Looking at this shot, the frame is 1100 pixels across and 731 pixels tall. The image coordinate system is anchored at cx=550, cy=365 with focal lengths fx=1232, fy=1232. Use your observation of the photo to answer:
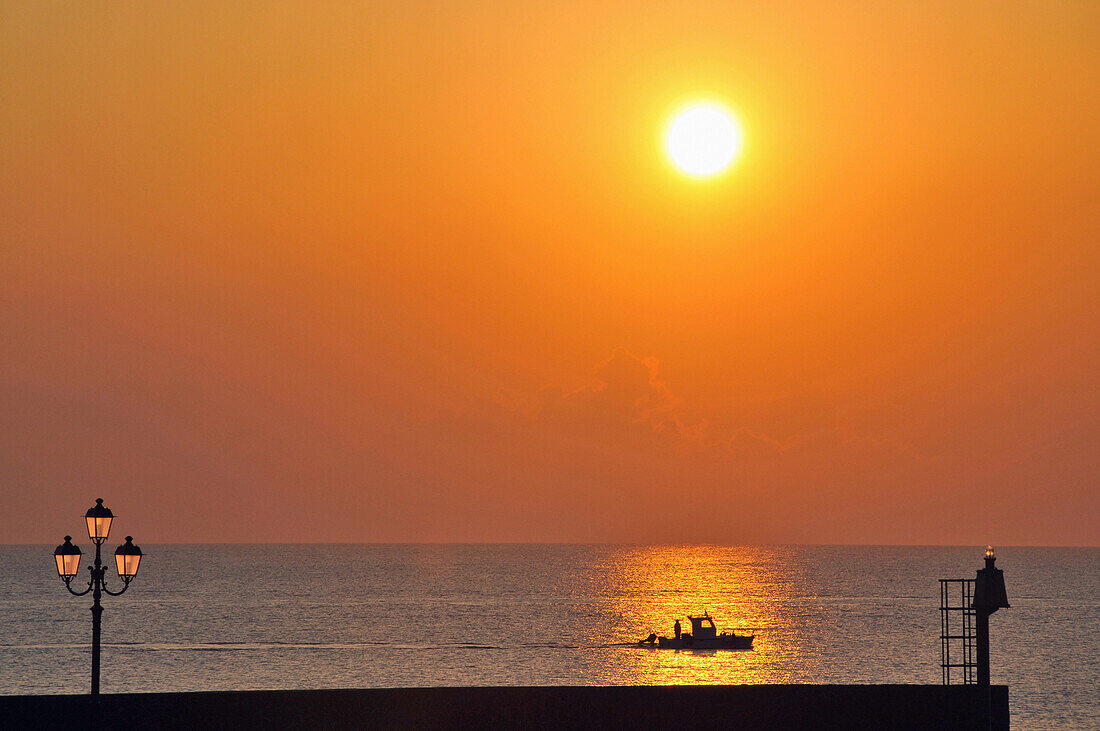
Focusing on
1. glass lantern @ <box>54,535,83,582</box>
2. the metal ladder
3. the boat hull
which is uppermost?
the boat hull

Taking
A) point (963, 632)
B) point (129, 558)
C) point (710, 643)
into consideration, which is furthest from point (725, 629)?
point (129, 558)

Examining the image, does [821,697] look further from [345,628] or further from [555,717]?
[345,628]

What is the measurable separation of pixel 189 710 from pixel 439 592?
17174 cm

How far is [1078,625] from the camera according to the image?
5108 inches

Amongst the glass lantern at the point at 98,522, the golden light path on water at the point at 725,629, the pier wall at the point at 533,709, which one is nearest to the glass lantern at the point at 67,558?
the glass lantern at the point at 98,522

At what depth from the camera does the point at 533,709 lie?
58.2 ft

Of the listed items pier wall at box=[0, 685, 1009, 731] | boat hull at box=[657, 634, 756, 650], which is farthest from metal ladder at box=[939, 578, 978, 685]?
boat hull at box=[657, 634, 756, 650]

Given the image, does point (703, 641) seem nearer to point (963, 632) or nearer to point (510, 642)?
point (510, 642)

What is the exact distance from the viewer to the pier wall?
56.1 ft

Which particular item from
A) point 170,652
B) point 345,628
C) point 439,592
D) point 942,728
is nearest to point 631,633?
point 345,628

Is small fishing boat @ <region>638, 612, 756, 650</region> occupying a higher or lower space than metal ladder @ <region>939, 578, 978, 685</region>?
higher

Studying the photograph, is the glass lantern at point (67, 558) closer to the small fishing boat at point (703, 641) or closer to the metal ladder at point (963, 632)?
the metal ladder at point (963, 632)

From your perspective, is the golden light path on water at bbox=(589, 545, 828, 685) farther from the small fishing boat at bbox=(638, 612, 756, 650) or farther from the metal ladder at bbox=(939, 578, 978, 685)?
the metal ladder at bbox=(939, 578, 978, 685)

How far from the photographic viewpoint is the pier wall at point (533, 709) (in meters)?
17.1
